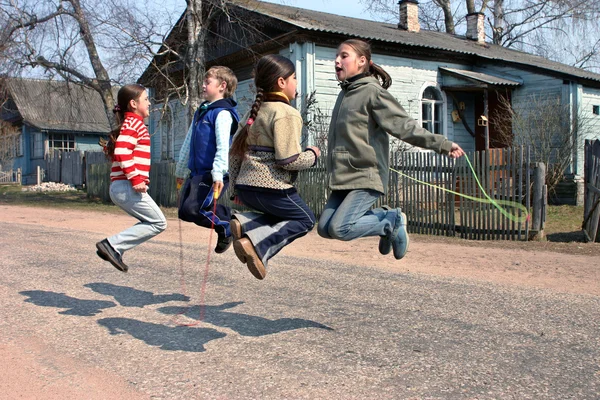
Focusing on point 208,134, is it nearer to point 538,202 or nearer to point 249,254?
point 249,254

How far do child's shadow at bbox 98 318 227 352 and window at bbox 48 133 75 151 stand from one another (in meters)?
36.1

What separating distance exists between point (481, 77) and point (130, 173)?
54.9ft

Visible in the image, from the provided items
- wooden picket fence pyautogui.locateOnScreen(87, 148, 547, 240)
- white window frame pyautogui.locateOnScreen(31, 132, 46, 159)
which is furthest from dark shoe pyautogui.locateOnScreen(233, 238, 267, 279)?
white window frame pyautogui.locateOnScreen(31, 132, 46, 159)

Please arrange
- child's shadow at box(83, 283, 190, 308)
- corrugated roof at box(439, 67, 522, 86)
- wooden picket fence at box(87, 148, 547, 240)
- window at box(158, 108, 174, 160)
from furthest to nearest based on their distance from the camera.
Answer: window at box(158, 108, 174, 160) < corrugated roof at box(439, 67, 522, 86) < wooden picket fence at box(87, 148, 547, 240) < child's shadow at box(83, 283, 190, 308)

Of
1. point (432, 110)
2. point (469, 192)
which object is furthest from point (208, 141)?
point (432, 110)

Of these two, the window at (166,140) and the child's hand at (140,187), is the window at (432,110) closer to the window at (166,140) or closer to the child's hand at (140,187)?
the window at (166,140)

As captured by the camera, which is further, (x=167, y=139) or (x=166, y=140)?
(x=166, y=140)

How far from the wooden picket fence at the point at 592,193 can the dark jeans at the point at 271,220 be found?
7612 millimetres

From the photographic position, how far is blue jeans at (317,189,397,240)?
420 centimetres

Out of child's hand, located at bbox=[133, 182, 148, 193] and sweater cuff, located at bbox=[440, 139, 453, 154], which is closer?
sweater cuff, located at bbox=[440, 139, 453, 154]

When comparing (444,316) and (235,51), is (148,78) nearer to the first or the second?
(235,51)

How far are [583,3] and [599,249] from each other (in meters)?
24.5

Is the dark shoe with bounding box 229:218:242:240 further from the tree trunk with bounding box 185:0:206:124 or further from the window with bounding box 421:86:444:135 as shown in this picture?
the window with bounding box 421:86:444:135

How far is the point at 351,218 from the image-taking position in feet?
13.8
